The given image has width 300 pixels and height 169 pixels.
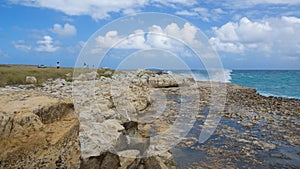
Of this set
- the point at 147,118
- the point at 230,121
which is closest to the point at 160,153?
the point at 147,118

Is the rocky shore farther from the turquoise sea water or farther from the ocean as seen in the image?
the ocean

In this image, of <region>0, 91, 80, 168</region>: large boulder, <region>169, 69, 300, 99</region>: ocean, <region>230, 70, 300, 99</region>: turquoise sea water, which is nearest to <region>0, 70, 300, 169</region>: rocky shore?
<region>0, 91, 80, 168</region>: large boulder

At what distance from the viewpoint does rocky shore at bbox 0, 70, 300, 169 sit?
384 centimetres

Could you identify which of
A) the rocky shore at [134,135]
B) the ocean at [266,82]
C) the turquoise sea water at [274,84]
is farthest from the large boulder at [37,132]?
the turquoise sea water at [274,84]

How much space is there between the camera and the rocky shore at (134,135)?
384 cm

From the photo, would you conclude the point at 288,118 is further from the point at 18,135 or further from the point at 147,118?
the point at 18,135

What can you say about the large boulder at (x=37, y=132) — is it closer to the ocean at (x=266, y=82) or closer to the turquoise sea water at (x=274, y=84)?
the ocean at (x=266, y=82)

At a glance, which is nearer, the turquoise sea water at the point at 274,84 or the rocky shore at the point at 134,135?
the rocky shore at the point at 134,135

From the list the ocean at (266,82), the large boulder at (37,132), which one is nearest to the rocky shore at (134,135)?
the large boulder at (37,132)

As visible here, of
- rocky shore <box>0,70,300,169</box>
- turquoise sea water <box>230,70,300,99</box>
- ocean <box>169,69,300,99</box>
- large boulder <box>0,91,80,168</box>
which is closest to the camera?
large boulder <box>0,91,80,168</box>

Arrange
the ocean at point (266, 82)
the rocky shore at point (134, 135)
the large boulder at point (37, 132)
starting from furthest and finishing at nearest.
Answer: the ocean at point (266, 82), the rocky shore at point (134, 135), the large boulder at point (37, 132)

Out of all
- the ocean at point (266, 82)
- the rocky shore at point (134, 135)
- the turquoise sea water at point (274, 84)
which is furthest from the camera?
the ocean at point (266, 82)

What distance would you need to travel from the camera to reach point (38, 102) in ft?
13.7

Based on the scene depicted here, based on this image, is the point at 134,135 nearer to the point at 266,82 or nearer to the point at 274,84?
the point at 274,84
